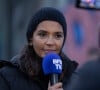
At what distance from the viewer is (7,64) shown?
14.4 feet

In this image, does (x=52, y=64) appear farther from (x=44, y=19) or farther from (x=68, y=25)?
(x=68, y=25)

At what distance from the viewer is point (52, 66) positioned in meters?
3.94

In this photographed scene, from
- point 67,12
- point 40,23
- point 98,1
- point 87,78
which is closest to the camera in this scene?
point 87,78

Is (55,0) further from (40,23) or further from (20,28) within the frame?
(40,23)

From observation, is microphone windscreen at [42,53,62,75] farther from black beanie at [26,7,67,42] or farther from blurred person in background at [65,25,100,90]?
black beanie at [26,7,67,42]

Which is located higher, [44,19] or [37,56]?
[44,19]

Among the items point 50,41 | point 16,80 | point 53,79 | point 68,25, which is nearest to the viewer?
point 53,79

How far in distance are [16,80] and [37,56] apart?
0.72 feet

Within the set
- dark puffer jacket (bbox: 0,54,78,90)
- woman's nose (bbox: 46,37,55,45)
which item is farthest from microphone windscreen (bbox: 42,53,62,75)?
dark puffer jacket (bbox: 0,54,78,90)

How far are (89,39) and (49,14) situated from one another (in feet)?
24.1

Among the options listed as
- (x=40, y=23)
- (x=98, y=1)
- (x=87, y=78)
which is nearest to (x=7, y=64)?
(x=40, y=23)

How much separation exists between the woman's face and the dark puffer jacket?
0.19m

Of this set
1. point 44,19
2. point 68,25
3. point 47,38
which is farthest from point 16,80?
point 68,25

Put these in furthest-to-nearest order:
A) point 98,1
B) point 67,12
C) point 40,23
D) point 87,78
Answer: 1. point 67,12
2. point 98,1
3. point 40,23
4. point 87,78
